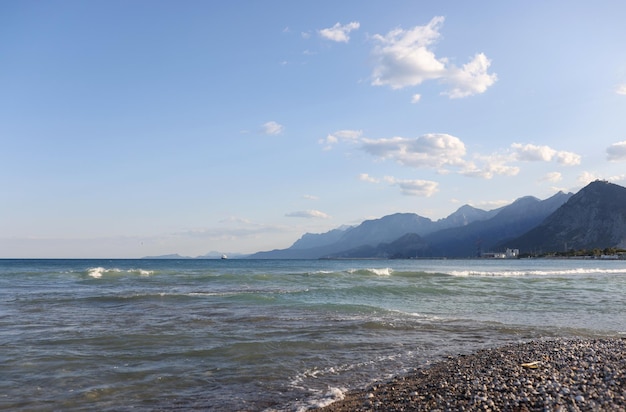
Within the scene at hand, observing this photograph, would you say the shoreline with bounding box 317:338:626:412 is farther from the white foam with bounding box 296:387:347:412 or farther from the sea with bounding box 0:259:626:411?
the sea with bounding box 0:259:626:411

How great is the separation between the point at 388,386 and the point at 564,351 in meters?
5.67

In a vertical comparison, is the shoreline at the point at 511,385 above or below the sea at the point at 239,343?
above

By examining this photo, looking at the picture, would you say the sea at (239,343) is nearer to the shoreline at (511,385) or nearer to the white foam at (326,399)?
the white foam at (326,399)

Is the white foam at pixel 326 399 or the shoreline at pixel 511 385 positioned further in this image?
the white foam at pixel 326 399

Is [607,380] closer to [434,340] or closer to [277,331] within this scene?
[434,340]

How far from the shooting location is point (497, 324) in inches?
768

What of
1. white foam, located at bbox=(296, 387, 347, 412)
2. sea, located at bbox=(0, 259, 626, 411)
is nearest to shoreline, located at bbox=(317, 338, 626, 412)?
white foam, located at bbox=(296, 387, 347, 412)

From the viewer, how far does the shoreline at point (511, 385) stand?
784cm

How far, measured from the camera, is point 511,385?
356 inches

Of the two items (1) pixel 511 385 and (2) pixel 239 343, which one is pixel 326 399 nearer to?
(1) pixel 511 385

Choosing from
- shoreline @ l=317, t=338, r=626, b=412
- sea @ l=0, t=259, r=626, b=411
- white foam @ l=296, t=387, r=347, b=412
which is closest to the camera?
shoreline @ l=317, t=338, r=626, b=412

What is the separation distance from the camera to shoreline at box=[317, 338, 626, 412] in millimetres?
7844

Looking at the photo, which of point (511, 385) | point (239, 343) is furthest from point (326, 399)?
point (239, 343)

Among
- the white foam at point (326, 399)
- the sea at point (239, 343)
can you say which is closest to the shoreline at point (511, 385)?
the white foam at point (326, 399)
